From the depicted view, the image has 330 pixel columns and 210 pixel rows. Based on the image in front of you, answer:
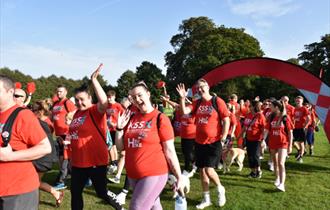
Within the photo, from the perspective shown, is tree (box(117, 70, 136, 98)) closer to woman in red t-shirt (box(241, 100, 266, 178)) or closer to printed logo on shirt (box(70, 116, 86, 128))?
woman in red t-shirt (box(241, 100, 266, 178))

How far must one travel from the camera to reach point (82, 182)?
5262mm

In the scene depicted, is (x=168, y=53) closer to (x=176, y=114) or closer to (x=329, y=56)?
(x=329, y=56)

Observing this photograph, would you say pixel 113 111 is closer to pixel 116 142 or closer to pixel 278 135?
pixel 278 135

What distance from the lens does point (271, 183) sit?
28.3ft

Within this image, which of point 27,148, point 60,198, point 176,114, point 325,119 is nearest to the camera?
point 27,148

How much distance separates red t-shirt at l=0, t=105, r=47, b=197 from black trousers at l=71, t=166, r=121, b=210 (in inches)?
74.7

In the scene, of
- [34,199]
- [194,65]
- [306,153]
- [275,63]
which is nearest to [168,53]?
[194,65]

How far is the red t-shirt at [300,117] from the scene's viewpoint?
40.7 feet

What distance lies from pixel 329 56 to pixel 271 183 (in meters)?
53.6

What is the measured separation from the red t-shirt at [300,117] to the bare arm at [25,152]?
423 inches

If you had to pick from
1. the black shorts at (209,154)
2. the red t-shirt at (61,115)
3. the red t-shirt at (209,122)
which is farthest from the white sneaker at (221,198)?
the red t-shirt at (61,115)

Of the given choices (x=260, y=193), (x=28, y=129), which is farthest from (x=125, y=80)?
(x=28, y=129)

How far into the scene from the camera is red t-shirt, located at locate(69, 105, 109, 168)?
5152 millimetres

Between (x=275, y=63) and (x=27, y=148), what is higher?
(x=275, y=63)
